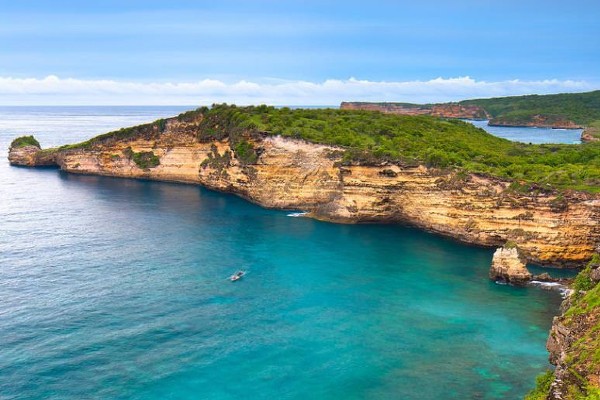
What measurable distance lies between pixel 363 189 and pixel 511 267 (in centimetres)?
2445

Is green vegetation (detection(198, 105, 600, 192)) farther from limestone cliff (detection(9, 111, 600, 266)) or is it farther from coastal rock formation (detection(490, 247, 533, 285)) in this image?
coastal rock formation (detection(490, 247, 533, 285))

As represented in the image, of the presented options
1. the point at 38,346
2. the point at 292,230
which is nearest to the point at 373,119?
the point at 292,230

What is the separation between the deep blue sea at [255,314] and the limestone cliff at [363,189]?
337 centimetres

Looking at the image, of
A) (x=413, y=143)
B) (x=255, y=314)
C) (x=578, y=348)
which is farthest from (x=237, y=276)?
(x=413, y=143)

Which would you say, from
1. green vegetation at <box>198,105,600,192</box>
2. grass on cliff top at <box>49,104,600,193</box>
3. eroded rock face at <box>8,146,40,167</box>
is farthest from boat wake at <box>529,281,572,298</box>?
eroded rock face at <box>8,146,40,167</box>

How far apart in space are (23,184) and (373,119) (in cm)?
6546

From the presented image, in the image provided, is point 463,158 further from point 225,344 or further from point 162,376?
point 162,376

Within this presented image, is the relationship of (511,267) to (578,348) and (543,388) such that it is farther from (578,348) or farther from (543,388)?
(578,348)

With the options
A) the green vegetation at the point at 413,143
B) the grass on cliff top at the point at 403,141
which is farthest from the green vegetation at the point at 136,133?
the green vegetation at the point at 413,143

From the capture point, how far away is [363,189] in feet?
217

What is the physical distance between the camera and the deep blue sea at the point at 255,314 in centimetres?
2983

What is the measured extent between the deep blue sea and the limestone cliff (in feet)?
11.1

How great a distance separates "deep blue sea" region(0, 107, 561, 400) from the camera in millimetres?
29828

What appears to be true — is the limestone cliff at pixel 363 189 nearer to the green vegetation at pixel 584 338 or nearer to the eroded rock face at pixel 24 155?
the eroded rock face at pixel 24 155
